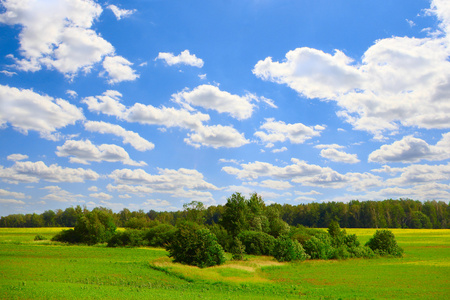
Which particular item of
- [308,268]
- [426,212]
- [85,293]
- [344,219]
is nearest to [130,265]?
[85,293]

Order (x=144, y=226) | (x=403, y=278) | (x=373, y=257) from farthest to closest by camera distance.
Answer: (x=144, y=226)
(x=373, y=257)
(x=403, y=278)

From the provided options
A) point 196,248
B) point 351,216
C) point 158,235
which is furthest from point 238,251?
point 351,216

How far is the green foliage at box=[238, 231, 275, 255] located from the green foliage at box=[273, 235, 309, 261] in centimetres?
574

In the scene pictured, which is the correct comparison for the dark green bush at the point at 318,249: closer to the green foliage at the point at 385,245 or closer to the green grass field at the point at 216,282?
the green foliage at the point at 385,245

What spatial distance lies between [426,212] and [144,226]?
14928cm

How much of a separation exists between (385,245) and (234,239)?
33868 mm

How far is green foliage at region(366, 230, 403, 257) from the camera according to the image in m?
70.1

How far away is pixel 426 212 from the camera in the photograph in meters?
170

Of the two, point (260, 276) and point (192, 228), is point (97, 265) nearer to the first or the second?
→ point (192, 228)

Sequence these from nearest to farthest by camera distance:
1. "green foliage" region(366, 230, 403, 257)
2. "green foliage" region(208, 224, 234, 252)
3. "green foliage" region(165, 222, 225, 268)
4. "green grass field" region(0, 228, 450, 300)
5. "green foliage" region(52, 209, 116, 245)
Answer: "green grass field" region(0, 228, 450, 300)
"green foliage" region(165, 222, 225, 268)
"green foliage" region(366, 230, 403, 257)
"green foliage" region(208, 224, 234, 252)
"green foliage" region(52, 209, 116, 245)

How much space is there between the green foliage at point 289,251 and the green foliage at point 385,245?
19468 mm

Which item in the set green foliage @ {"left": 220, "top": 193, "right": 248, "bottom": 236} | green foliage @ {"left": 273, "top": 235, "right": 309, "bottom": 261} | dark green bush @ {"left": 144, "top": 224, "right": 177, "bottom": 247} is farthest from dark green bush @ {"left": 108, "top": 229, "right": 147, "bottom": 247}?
green foliage @ {"left": 273, "top": 235, "right": 309, "bottom": 261}

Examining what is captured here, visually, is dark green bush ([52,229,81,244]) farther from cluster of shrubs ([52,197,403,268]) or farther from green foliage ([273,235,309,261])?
green foliage ([273,235,309,261])

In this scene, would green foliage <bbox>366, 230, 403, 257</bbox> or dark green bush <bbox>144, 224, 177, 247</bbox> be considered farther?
dark green bush <bbox>144, 224, 177, 247</bbox>
